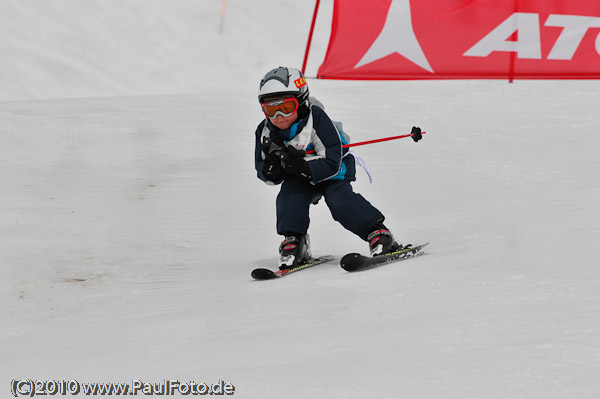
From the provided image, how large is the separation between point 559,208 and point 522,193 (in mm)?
1006

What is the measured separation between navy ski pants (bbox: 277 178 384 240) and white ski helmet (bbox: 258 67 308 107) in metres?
0.47

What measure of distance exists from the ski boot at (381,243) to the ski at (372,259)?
3.0 inches

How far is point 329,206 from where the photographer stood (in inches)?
181

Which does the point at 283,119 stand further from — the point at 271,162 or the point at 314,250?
the point at 314,250

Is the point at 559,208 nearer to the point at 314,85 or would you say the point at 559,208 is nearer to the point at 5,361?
the point at 5,361

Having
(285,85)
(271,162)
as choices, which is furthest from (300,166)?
(285,85)

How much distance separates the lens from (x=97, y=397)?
2.17m

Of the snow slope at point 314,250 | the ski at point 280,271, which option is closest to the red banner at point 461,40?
the snow slope at point 314,250

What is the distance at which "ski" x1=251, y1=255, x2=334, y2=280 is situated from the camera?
409 cm

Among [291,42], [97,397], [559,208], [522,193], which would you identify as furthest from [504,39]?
[291,42]

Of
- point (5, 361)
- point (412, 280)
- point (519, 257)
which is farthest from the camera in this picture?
point (519, 257)

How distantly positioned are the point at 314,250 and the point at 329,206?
0.87 metres

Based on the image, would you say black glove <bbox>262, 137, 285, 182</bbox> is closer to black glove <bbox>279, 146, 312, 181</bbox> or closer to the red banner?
black glove <bbox>279, 146, 312, 181</bbox>

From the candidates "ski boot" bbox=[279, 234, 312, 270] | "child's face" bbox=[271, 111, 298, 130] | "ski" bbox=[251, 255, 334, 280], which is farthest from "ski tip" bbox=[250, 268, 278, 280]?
"child's face" bbox=[271, 111, 298, 130]
